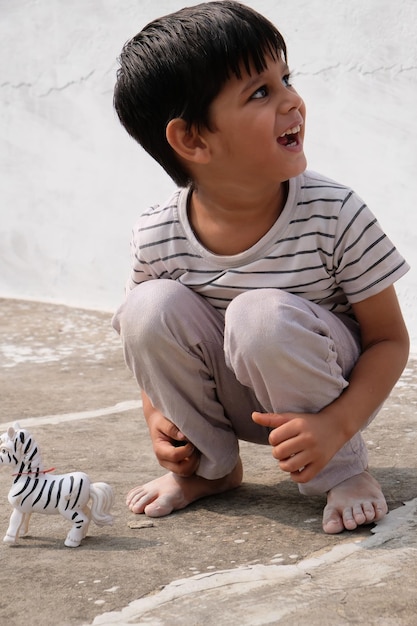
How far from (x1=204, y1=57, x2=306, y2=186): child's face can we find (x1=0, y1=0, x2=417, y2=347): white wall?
1717 millimetres

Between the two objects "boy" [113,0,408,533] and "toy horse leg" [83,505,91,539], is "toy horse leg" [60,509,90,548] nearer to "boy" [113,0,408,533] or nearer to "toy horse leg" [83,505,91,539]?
"toy horse leg" [83,505,91,539]

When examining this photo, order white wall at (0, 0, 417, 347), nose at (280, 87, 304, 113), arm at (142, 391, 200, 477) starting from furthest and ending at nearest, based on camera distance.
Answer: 1. white wall at (0, 0, 417, 347)
2. arm at (142, 391, 200, 477)
3. nose at (280, 87, 304, 113)

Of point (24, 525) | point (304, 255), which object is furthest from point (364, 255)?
point (24, 525)

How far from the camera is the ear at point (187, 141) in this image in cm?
213

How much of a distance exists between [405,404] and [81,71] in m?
2.60

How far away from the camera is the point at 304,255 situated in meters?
2.10

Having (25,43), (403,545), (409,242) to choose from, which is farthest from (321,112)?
(403,545)

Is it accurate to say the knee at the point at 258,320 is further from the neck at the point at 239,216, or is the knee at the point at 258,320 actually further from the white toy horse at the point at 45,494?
the white toy horse at the point at 45,494

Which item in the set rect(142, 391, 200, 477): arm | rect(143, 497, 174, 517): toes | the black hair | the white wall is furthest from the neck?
the white wall

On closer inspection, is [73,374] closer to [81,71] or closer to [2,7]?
[81,71]

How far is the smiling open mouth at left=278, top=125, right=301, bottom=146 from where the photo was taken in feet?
6.82

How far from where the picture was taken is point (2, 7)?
196 inches

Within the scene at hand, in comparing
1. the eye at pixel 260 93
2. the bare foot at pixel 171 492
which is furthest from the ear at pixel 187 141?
the bare foot at pixel 171 492

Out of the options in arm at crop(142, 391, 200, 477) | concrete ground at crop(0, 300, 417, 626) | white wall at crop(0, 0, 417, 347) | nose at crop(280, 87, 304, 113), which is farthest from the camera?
white wall at crop(0, 0, 417, 347)
